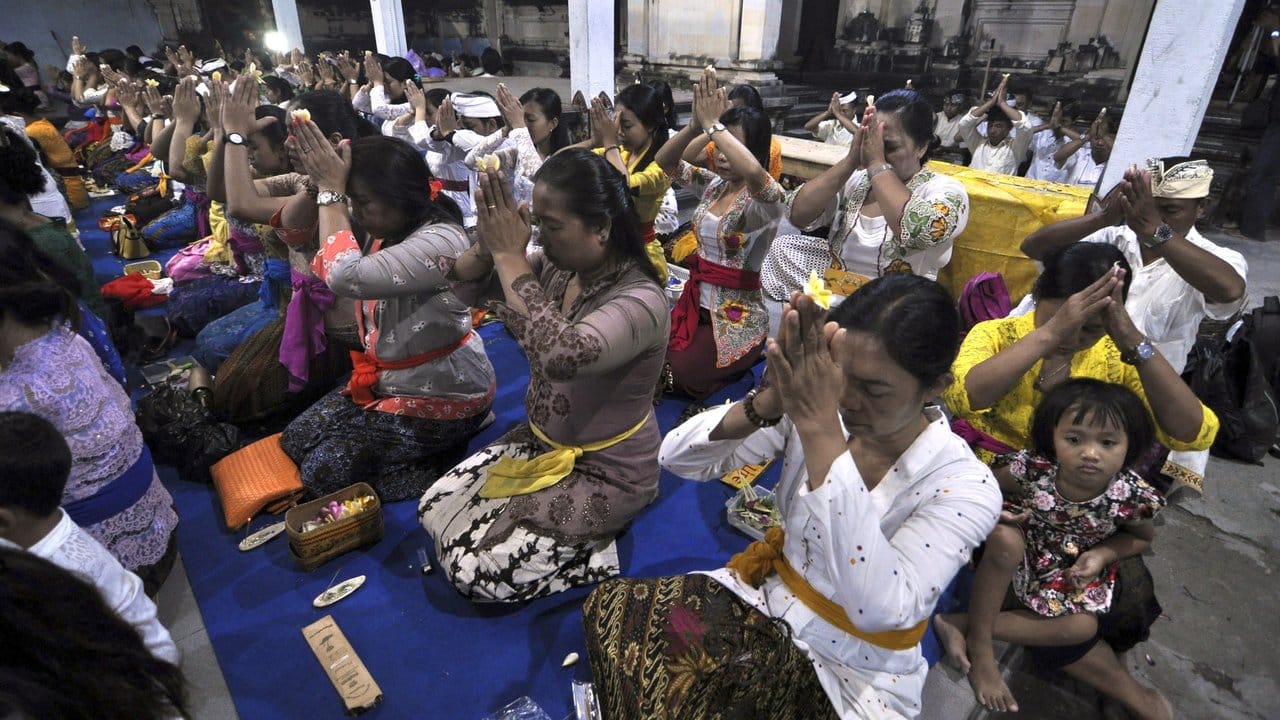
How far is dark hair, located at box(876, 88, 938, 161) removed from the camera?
2.80 m

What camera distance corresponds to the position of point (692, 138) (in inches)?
143

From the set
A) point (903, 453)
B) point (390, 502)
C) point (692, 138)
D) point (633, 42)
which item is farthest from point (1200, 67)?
point (633, 42)

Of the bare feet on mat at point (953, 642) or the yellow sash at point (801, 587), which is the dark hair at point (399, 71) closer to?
the yellow sash at point (801, 587)

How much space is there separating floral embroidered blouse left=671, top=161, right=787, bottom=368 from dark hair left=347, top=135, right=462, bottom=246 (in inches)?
62.0

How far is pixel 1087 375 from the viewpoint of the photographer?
2258 mm

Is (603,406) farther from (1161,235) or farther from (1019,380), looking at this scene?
(1161,235)

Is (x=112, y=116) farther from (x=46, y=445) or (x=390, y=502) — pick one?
(x=46, y=445)

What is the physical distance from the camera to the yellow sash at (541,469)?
7.32 feet

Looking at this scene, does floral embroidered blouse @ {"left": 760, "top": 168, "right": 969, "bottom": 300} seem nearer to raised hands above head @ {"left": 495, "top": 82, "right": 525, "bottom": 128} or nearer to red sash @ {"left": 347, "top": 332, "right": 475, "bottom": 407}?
red sash @ {"left": 347, "top": 332, "right": 475, "bottom": 407}

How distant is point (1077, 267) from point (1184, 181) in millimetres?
534

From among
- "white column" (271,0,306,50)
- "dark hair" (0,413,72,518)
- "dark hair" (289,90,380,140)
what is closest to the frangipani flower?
"dark hair" (0,413,72,518)

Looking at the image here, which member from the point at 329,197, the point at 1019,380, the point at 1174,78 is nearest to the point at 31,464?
the point at 329,197

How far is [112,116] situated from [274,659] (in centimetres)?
954

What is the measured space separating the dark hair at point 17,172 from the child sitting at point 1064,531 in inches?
171
